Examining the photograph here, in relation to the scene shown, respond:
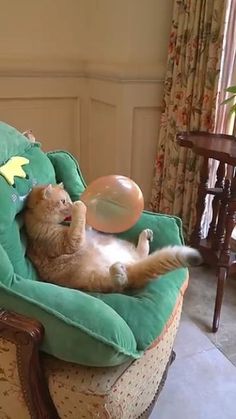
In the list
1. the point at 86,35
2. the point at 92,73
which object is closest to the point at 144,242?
the point at 92,73

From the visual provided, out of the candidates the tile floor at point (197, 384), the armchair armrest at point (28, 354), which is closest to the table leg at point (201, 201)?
the tile floor at point (197, 384)

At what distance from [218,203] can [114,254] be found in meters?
1.02

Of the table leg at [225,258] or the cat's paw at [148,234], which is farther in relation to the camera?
the table leg at [225,258]

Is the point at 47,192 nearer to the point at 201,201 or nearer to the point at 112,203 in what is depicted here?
the point at 112,203

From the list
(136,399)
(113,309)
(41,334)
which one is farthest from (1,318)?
(136,399)

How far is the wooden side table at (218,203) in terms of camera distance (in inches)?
70.4

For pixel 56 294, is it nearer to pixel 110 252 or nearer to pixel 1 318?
pixel 1 318

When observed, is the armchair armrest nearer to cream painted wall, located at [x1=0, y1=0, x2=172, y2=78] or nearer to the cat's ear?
the cat's ear

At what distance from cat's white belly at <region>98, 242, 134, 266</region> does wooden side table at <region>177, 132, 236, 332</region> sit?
0.60 m

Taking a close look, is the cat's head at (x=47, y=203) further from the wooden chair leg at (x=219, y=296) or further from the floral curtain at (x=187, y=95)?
the floral curtain at (x=187, y=95)

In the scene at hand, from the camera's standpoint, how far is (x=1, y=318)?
0.98 metres

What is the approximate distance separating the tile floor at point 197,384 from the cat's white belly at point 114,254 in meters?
0.62

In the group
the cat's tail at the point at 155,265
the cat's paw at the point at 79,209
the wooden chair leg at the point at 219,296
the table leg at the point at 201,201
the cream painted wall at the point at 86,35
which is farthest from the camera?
the cream painted wall at the point at 86,35

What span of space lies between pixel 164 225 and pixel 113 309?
0.56 metres
